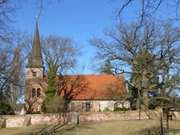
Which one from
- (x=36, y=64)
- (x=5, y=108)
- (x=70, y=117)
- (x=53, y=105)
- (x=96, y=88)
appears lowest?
(x=70, y=117)

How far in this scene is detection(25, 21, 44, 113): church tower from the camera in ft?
221

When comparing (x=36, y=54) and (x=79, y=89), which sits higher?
(x=36, y=54)

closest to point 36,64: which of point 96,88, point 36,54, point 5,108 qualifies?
point 36,54

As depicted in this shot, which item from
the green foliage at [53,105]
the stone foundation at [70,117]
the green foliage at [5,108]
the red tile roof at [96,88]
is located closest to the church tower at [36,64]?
the red tile roof at [96,88]

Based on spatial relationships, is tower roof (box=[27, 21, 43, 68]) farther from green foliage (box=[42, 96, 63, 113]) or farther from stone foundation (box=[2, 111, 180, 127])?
stone foundation (box=[2, 111, 180, 127])

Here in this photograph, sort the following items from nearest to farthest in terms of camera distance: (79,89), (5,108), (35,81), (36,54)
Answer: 1. (5,108)
2. (35,81)
3. (36,54)
4. (79,89)

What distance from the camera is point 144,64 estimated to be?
51.7m

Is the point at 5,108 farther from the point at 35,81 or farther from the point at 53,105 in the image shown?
the point at 35,81

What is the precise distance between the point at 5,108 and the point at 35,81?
530 inches

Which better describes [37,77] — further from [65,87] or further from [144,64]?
[144,64]

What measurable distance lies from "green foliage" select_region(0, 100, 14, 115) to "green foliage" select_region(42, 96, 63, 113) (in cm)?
478

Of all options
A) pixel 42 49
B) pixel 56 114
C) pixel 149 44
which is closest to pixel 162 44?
pixel 149 44

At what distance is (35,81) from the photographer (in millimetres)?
69000

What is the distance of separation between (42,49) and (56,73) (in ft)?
15.8
